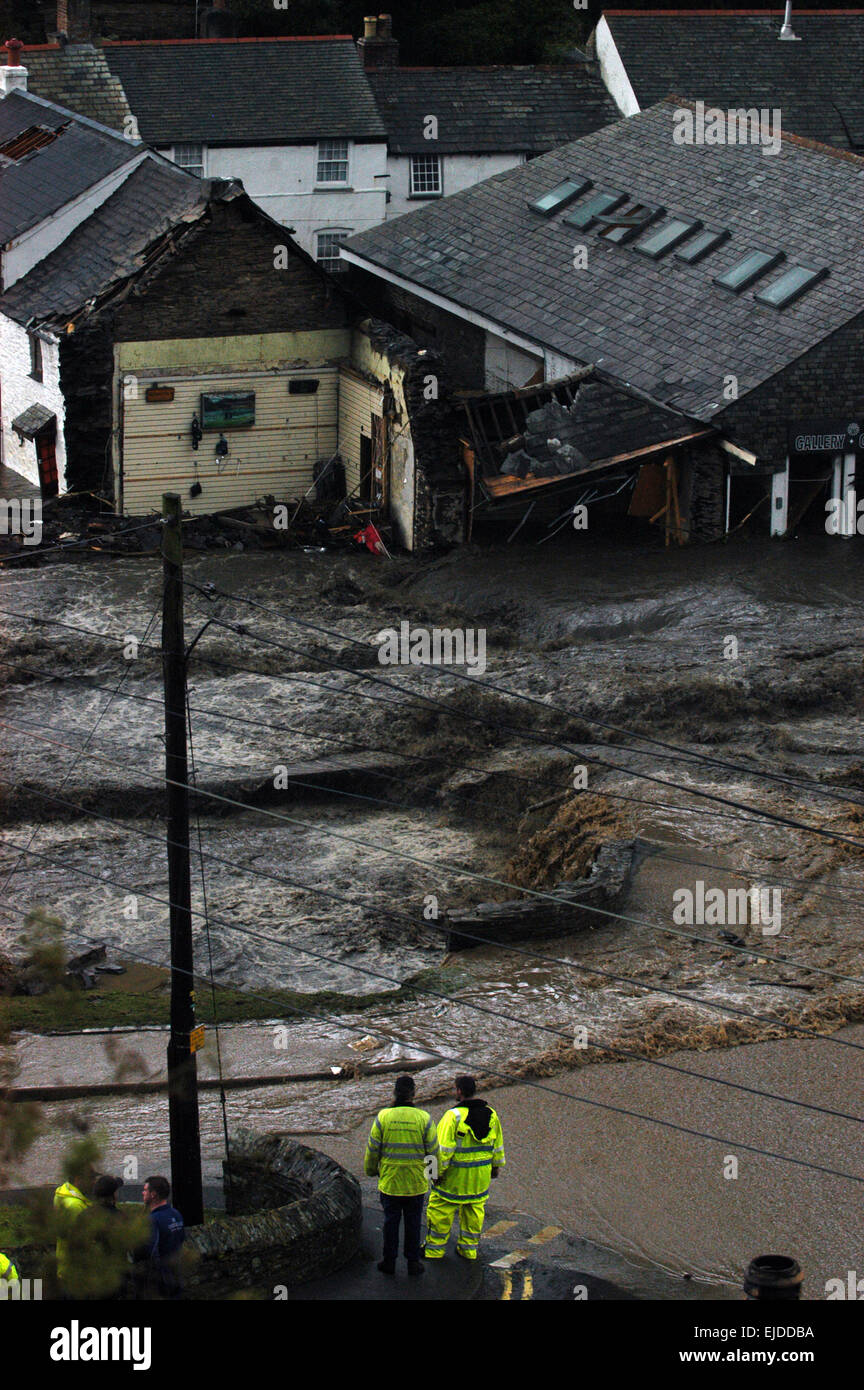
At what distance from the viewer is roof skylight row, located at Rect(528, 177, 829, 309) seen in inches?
1255

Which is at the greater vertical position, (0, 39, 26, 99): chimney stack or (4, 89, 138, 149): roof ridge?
(0, 39, 26, 99): chimney stack

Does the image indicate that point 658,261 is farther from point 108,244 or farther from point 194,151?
point 194,151

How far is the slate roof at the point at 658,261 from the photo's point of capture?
31.1m

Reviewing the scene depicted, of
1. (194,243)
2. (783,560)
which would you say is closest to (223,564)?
(194,243)

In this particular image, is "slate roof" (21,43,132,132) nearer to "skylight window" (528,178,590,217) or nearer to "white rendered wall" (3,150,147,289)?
"white rendered wall" (3,150,147,289)

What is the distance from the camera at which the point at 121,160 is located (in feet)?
117

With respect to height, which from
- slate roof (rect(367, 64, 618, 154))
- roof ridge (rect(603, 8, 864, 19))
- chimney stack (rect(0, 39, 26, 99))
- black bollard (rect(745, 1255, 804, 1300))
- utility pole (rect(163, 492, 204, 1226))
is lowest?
black bollard (rect(745, 1255, 804, 1300))

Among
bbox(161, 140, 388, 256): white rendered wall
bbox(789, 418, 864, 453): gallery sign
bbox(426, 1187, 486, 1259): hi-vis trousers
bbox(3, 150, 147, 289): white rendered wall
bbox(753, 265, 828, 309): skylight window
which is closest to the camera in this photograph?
bbox(426, 1187, 486, 1259): hi-vis trousers

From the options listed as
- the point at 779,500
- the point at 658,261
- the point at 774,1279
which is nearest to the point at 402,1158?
the point at 774,1279

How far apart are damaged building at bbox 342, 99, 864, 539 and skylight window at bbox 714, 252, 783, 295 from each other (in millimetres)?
41

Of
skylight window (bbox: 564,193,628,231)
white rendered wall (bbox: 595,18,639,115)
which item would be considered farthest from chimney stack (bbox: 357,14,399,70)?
skylight window (bbox: 564,193,628,231)

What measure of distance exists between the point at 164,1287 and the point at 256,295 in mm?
24979

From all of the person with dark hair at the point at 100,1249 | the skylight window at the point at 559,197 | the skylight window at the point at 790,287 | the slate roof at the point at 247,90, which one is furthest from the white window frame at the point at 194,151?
the person with dark hair at the point at 100,1249

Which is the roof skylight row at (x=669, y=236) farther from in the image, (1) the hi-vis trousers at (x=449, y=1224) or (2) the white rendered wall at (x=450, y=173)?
(1) the hi-vis trousers at (x=449, y=1224)
